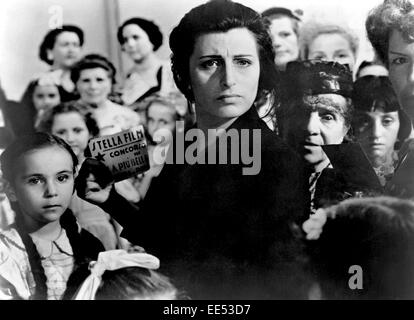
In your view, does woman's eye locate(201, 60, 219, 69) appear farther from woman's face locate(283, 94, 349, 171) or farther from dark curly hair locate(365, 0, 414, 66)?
dark curly hair locate(365, 0, 414, 66)

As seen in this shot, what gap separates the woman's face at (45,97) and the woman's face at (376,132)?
4.82ft

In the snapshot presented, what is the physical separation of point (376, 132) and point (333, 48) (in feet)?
1.48

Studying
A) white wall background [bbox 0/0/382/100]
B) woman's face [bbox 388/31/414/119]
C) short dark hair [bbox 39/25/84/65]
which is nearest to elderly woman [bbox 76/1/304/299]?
white wall background [bbox 0/0/382/100]

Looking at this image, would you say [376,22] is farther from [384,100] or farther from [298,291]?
[298,291]

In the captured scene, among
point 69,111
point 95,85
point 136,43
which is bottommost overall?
point 69,111

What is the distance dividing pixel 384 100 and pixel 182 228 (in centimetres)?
115

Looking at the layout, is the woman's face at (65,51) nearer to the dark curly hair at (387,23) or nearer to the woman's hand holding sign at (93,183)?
Answer: the woman's hand holding sign at (93,183)

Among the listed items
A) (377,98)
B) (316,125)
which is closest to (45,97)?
(316,125)

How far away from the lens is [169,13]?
2.85m

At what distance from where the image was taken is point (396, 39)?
9.30 feet

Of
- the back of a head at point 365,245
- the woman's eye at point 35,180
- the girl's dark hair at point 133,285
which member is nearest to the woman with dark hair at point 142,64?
the woman's eye at point 35,180

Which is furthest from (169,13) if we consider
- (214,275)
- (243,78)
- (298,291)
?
(298,291)

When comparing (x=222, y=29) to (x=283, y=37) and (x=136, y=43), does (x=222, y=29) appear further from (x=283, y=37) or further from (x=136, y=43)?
(x=136, y=43)

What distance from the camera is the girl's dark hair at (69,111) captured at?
2896mm
